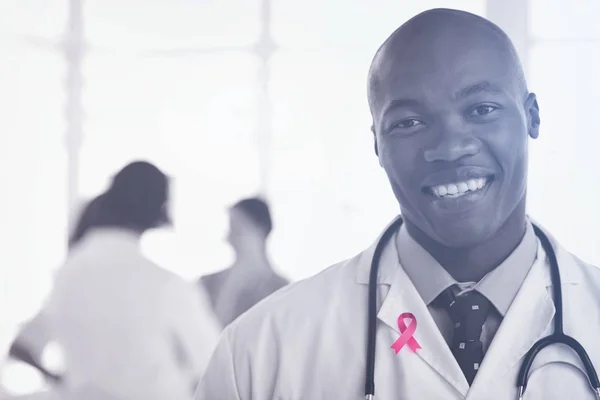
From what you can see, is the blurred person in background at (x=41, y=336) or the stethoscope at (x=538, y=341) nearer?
the stethoscope at (x=538, y=341)

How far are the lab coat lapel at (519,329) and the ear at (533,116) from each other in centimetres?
21

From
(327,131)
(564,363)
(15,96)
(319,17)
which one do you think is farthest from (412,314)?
(15,96)

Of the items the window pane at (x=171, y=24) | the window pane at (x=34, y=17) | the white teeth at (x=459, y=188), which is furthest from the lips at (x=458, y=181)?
the window pane at (x=34, y=17)

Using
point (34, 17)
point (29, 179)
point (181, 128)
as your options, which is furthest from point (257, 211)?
point (34, 17)

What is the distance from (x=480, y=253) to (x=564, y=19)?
40 centimetres

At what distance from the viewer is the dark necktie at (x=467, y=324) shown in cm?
96

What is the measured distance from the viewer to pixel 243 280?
3.61ft

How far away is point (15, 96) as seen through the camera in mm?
1206

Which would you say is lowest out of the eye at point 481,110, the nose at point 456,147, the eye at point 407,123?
the nose at point 456,147

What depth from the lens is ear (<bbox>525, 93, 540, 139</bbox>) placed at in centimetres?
105

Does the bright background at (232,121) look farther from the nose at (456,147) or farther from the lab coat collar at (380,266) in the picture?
the nose at (456,147)

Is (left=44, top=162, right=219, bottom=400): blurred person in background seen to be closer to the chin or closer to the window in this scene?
the chin

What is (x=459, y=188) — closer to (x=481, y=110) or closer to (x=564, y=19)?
(x=481, y=110)

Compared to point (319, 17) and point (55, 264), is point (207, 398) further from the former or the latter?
point (319, 17)
